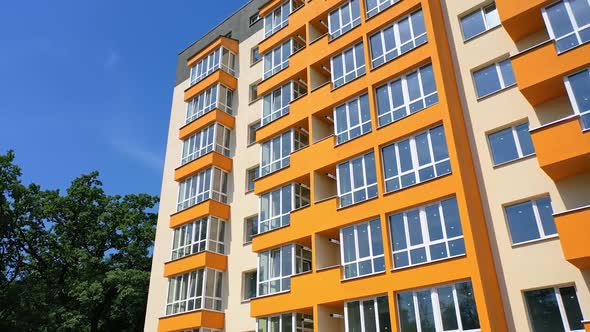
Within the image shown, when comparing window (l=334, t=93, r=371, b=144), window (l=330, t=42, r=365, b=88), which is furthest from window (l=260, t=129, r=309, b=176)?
window (l=330, t=42, r=365, b=88)

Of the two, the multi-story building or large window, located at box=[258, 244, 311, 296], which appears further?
large window, located at box=[258, 244, 311, 296]

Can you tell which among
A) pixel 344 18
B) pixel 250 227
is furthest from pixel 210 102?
pixel 344 18

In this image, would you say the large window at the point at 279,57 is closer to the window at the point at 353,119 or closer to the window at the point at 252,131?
the window at the point at 252,131

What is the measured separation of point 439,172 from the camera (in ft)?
57.6

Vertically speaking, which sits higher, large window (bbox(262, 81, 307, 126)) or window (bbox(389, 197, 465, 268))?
large window (bbox(262, 81, 307, 126))

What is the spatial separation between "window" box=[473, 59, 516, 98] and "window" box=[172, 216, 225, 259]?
1489 cm

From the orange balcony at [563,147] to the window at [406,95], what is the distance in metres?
4.47

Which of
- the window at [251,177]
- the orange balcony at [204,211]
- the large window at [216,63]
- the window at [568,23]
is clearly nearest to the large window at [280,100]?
the window at [251,177]

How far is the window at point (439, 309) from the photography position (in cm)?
1488

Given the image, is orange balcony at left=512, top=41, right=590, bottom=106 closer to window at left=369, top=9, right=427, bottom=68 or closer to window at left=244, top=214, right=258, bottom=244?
window at left=369, top=9, right=427, bottom=68

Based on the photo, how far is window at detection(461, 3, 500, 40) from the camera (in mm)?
20188

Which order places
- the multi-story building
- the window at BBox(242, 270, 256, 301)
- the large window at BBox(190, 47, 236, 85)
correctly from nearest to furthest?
1. the multi-story building
2. the window at BBox(242, 270, 256, 301)
3. the large window at BBox(190, 47, 236, 85)

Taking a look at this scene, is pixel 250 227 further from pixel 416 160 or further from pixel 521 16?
pixel 521 16

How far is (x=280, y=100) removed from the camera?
2652 cm
